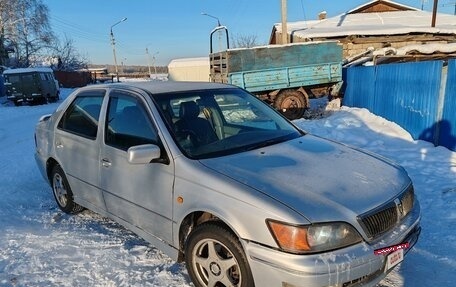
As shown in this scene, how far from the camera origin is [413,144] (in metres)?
7.48

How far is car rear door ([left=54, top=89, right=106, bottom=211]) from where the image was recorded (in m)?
3.84

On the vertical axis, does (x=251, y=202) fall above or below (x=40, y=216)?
above

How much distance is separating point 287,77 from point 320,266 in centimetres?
1102

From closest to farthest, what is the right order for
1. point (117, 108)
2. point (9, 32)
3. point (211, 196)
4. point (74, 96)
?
1. point (211, 196)
2. point (117, 108)
3. point (74, 96)
4. point (9, 32)

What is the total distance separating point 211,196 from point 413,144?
20.2 ft

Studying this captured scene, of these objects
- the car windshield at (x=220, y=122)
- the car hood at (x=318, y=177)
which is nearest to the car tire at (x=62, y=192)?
the car windshield at (x=220, y=122)

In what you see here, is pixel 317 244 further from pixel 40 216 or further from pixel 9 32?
pixel 9 32

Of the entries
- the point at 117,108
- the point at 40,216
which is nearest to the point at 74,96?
the point at 117,108

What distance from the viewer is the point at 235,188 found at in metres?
2.52

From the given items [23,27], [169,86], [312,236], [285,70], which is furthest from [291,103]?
[23,27]

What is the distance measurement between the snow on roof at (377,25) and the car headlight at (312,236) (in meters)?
22.7

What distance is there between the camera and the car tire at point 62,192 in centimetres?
446

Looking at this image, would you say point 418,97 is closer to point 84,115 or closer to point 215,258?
point 84,115

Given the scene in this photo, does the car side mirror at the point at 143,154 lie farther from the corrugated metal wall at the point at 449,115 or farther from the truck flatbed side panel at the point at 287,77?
the truck flatbed side panel at the point at 287,77
